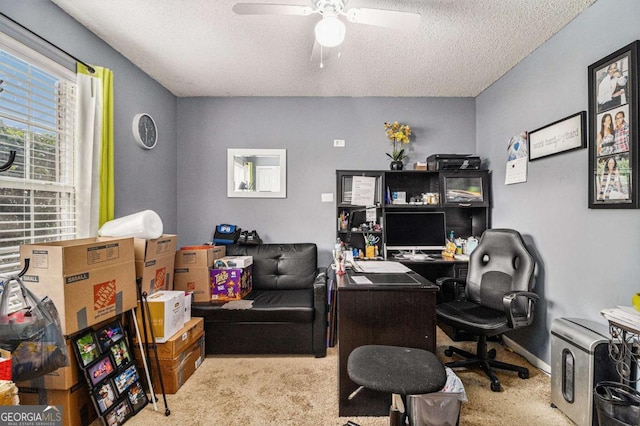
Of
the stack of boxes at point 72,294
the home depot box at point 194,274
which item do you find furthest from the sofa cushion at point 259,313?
the stack of boxes at point 72,294

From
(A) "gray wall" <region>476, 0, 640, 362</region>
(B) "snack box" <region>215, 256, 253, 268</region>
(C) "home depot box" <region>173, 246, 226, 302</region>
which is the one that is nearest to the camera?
(A) "gray wall" <region>476, 0, 640, 362</region>

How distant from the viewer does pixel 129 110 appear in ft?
8.43

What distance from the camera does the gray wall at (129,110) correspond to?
182 cm

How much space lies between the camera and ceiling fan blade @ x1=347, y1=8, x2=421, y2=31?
154cm

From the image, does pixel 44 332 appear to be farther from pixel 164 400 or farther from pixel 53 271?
pixel 164 400

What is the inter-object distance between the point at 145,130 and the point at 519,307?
3672 mm

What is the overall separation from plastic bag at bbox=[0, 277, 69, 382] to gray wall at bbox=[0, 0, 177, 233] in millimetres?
1201

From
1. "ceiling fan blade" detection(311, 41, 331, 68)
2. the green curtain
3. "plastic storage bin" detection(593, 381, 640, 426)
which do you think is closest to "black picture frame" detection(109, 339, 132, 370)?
the green curtain

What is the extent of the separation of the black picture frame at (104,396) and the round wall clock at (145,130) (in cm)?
202

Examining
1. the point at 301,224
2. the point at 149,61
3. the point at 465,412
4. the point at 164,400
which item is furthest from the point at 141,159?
the point at 465,412

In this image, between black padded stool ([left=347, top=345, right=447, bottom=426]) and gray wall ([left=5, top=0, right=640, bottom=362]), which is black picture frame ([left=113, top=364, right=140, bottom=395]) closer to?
gray wall ([left=5, top=0, right=640, bottom=362])

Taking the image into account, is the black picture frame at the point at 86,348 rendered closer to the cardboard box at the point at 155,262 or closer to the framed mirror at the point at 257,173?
the cardboard box at the point at 155,262

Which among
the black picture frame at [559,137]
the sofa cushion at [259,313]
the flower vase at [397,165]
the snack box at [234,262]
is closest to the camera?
the black picture frame at [559,137]

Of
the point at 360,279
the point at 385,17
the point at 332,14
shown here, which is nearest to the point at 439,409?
the point at 360,279
